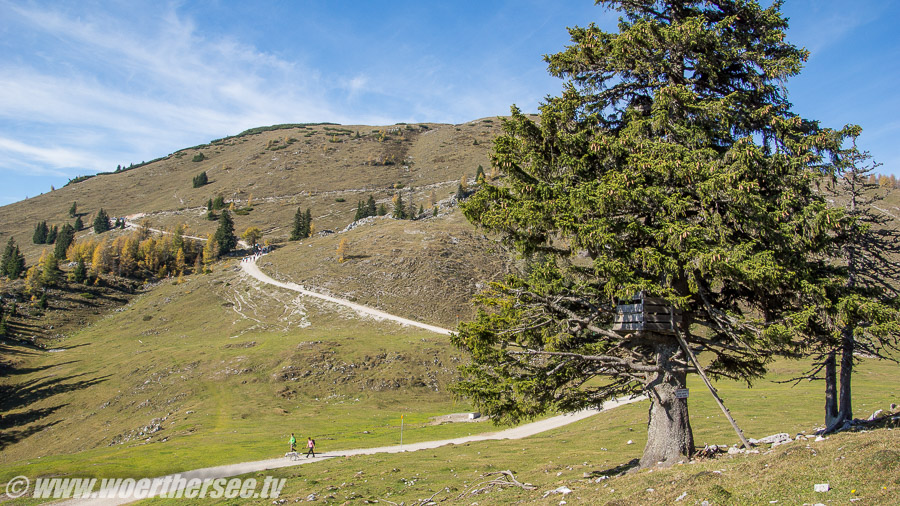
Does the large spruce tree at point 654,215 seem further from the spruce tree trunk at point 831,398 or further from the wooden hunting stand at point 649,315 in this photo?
the spruce tree trunk at point 831,398

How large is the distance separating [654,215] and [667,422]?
228 inches

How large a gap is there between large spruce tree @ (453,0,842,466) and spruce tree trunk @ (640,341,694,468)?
0.13 feet

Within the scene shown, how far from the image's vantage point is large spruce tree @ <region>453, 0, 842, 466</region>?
11875 mm

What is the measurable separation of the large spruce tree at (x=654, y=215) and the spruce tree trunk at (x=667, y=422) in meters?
0.04

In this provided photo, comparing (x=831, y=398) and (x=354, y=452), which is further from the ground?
(x=831, y=398)

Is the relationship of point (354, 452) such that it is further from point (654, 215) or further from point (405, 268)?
point (405, 268)

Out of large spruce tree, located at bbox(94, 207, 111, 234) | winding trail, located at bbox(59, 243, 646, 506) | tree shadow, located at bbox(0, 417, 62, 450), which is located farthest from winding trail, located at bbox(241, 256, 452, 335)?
large spruce tree, located at bbox(94, 207, 111, 234)

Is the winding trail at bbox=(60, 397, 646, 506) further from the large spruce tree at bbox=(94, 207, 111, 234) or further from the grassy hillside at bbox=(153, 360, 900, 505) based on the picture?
the large spruce tree at bbox=(94, 207, 111, 234)

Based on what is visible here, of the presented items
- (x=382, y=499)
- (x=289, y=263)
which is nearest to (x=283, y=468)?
(x=382, y=499)

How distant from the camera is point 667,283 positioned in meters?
12.1

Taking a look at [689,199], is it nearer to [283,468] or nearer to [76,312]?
[283,468]

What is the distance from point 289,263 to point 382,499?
102 m

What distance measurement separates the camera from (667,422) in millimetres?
13359

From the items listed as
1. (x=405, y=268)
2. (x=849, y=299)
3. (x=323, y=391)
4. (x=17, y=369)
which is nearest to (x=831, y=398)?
(x=849, y=299)
